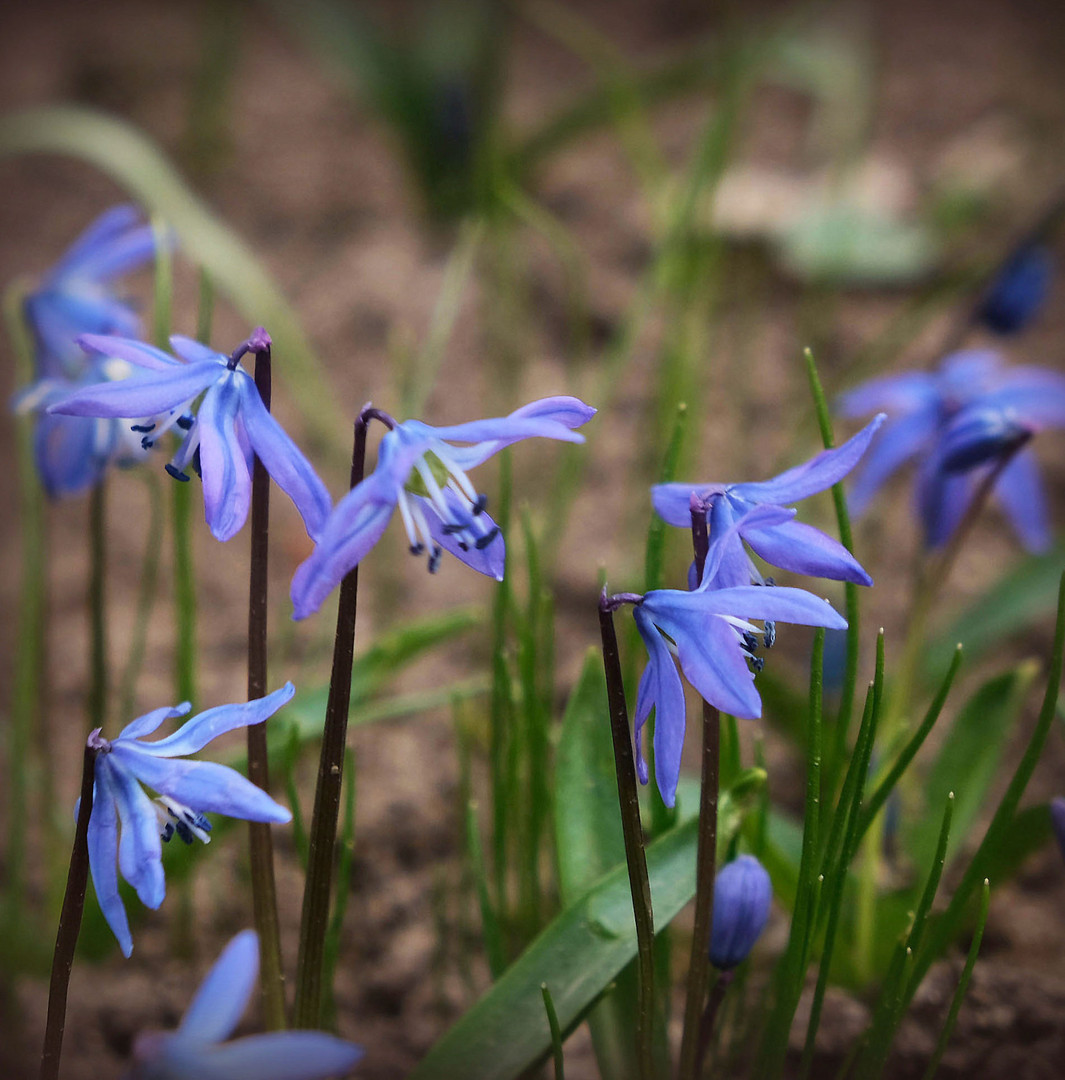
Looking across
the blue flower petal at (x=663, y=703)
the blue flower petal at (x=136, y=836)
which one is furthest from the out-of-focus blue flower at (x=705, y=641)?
the blue flower petal at (x=136, y=836)

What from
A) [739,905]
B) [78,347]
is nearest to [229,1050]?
[739,905]

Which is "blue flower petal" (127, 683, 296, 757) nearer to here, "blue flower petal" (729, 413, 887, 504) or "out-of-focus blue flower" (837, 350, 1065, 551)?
"blue flower petal" (729, 413, 887, 504)

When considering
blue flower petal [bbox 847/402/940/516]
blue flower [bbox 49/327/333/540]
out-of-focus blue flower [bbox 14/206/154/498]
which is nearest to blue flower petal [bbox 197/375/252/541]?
blue flower [bbox 49/327/333/540]

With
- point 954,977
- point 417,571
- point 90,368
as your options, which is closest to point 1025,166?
point 417,571

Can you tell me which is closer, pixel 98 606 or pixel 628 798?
pixel 628 798

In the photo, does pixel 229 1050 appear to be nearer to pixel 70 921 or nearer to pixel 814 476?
pixel 70 921

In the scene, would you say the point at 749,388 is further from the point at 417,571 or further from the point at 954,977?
the point at 954,977
